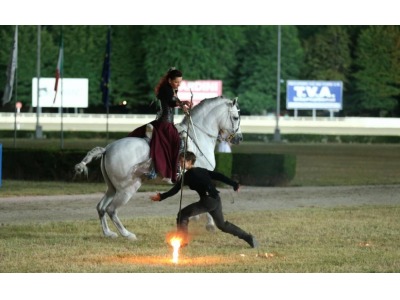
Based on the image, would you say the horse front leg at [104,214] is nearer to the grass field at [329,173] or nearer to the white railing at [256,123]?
the grass field at [329,173]

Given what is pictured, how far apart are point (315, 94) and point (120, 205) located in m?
68.1

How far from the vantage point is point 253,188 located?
27.0 metres

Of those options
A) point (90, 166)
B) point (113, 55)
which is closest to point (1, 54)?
point (113, 55)

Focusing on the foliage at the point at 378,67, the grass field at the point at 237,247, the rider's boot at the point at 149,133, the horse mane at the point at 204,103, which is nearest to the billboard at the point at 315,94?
the foliage at the point at 378,67

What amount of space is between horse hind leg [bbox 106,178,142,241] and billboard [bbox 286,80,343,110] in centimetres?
6623

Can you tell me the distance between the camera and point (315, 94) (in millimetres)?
83250

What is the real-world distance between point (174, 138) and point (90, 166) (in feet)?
40.0

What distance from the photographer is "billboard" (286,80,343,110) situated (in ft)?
269

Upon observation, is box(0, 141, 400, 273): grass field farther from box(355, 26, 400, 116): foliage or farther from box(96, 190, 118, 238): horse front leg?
box(355, 26, 400, 116): foliage

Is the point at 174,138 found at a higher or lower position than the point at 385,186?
higher

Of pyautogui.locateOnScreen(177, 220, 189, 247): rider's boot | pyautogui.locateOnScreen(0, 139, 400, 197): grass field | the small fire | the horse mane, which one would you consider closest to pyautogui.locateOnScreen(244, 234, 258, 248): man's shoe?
pyautogui.locateOnScreen(177, 220, 189, 247): rider's boot

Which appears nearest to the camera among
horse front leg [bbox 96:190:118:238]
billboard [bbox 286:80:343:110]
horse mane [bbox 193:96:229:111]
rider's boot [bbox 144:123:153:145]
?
horse front leg [bbox 96:190:118:238]

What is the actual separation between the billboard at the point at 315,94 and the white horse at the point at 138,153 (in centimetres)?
6466
